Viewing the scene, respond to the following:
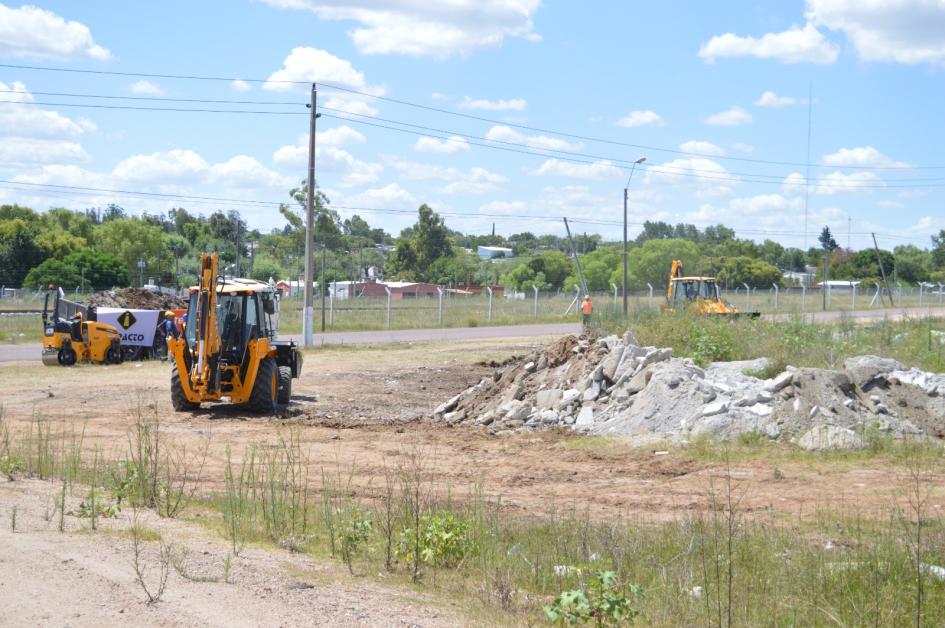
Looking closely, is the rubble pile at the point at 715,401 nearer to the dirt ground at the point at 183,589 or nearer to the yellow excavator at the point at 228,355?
the yellow excavator at the point at 228,355

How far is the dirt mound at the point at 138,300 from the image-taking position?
3195 centimetres

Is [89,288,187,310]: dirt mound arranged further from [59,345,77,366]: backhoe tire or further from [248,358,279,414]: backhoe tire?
[248,358,279,414]: backhoe tire

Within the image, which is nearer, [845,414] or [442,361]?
[845,414]

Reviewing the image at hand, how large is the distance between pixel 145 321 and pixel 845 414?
69.4 feet

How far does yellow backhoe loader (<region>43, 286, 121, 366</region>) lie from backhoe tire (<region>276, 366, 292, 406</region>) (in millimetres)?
10675

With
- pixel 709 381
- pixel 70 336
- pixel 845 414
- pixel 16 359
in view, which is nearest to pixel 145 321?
pixel 70 336

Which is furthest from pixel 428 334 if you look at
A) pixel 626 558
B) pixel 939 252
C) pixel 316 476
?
pixel 939 252

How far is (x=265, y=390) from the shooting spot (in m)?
19.2

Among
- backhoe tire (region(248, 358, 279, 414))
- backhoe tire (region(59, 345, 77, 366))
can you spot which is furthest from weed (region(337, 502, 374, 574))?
backhoe tire (region(59, 345, 77, 366))

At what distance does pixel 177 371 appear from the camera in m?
19.2

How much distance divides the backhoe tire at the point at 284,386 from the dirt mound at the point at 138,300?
12845mm

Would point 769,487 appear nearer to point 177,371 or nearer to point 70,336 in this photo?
point 177,371

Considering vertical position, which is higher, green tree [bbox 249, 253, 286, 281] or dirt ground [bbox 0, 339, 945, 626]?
green tree [bbox 249, 253, 286, 281]

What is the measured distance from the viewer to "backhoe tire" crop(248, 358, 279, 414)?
1919 cm
